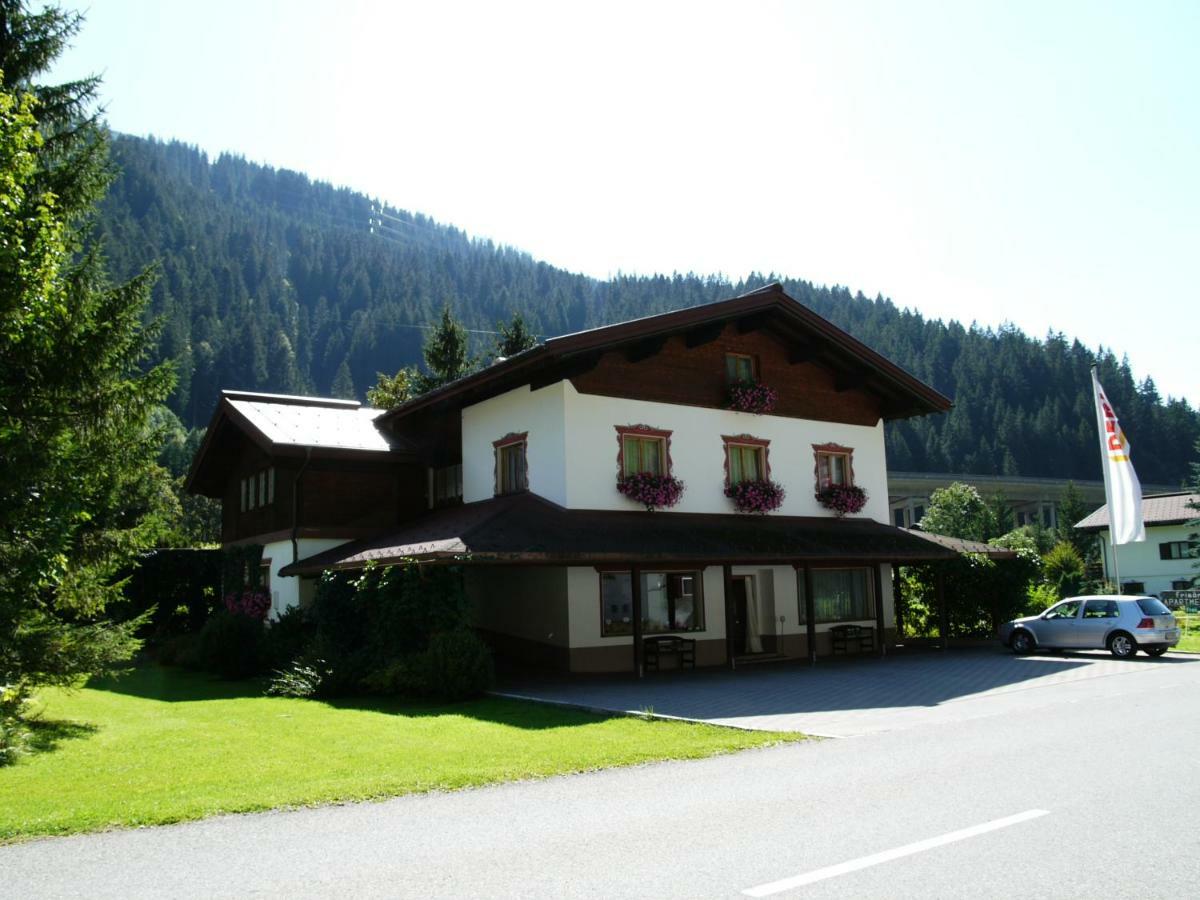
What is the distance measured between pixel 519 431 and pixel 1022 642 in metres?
14.0

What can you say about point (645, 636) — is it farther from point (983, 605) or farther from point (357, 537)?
point (983, 605)

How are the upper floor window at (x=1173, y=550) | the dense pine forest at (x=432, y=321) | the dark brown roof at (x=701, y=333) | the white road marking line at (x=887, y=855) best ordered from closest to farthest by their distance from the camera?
the white road marking line at (x=887, y=855) → the dark brown roof at (x=701, y=333) → the upper floor window at (x=1173, y=550) → the dense pine forest at (x=432, y=321)

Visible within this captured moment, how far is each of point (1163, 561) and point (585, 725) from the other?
159ft

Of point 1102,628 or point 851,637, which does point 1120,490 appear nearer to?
point 1102,628

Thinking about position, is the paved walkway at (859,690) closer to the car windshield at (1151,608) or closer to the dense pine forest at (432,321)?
the car windshield at (1151,608)

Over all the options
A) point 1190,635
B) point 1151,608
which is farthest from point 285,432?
point 1190,635

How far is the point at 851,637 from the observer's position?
2552 cm

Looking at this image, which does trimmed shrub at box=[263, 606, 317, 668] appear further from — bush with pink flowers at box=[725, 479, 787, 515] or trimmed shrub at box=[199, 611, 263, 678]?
bush with pink flowers at box=[725, 479, 787, 515]

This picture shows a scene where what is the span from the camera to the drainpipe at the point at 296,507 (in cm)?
2433

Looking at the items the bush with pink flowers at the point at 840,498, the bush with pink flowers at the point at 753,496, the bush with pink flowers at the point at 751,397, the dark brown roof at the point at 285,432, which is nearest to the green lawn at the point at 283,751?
the dark brown roof at the point at 285,432

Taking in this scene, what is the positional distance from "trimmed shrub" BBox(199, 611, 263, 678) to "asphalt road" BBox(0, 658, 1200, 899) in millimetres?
14488

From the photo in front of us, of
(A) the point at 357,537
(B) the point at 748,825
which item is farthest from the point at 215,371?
(B) the point at 748,825

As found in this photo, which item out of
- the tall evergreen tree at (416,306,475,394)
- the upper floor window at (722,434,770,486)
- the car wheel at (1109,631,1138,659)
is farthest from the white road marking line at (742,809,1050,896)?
the tall evergreen tree at (416,306,475,394)

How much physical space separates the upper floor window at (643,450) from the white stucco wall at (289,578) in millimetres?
8043
